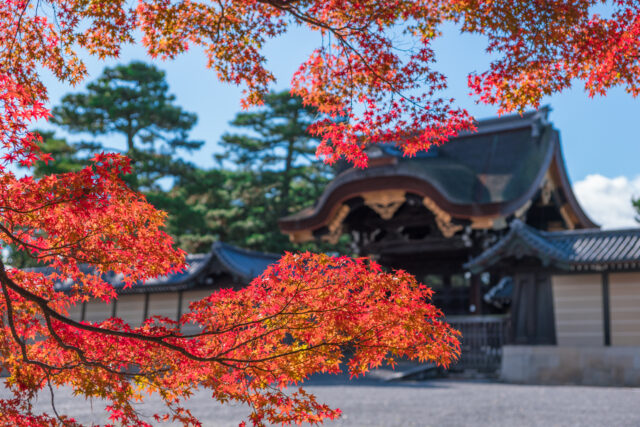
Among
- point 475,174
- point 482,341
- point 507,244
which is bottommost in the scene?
point 482,341

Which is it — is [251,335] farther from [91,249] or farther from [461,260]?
[461,260]

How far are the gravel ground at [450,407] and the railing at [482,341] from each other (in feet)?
10.5

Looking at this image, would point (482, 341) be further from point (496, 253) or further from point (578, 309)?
point (496, 253)

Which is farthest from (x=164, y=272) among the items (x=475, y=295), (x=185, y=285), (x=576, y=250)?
(x=185, y=285)

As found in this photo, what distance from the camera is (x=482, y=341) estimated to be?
13680 mm

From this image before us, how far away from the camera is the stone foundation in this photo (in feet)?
36.8

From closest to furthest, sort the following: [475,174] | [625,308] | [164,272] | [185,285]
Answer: [164,272], [625,308], [475,174], [185,285]

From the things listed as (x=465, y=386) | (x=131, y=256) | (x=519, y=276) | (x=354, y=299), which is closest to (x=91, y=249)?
(x=131, y=256)

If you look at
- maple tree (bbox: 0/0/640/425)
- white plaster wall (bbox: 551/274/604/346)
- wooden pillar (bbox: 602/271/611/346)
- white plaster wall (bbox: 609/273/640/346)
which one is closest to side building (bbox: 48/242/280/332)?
white plaster wall (bbox: 551/274/604/346)

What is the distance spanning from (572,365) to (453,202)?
410cm

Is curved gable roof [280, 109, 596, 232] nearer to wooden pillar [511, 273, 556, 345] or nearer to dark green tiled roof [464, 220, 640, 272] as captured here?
dark green tiled roof [464, 220, 640, 272]

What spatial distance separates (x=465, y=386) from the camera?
420 inches

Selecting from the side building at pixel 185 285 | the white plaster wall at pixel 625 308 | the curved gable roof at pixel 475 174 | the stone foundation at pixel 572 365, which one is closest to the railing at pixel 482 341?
the stone foundation at pixel 572 365

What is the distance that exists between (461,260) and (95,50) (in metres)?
13.0
